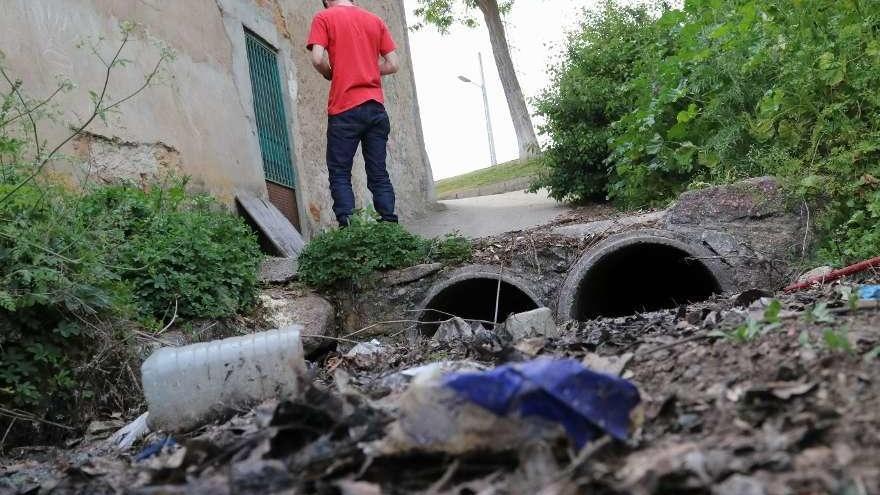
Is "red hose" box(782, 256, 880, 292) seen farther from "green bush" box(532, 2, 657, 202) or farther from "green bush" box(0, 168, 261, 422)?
"green bush" box(532, 2, 657, 202)

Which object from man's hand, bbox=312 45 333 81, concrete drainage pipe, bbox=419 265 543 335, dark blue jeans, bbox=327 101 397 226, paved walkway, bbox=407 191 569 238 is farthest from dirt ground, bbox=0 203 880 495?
paved walkway, bbox=407 191 569 238

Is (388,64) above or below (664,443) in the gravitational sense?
above

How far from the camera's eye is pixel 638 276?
768cm

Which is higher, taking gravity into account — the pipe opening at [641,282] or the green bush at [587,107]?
the green bush at [587,107]

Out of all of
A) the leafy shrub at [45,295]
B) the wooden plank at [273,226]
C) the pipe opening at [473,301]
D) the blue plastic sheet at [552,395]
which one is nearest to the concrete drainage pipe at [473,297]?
the pipe opening at [473,301]

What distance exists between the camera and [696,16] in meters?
7.53

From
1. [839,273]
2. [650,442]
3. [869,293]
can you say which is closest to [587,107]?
[839,273]

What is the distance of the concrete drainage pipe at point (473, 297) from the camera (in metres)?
6.08

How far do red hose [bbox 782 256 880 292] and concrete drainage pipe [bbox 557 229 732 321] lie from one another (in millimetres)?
841

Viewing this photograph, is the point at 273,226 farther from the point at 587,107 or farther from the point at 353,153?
the point at 587,107

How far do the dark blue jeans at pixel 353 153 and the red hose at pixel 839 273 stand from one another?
3193mm

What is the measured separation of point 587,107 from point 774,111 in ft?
19.0

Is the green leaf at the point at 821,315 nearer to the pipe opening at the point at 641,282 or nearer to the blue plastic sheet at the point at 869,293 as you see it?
the blue plastic sheet at the point at 869,293

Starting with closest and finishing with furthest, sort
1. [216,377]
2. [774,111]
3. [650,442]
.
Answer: [650,442] < [216,377] < [774,111]
